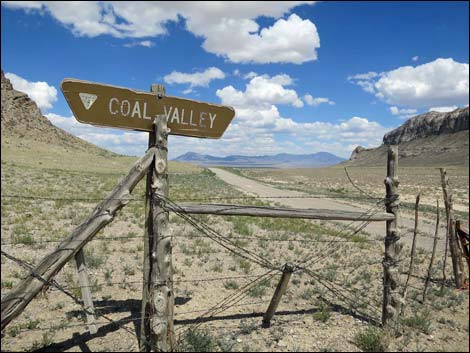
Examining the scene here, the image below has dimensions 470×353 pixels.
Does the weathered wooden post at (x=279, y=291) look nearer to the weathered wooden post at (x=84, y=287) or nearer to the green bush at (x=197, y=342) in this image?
the green bush at (x=197, y=342)

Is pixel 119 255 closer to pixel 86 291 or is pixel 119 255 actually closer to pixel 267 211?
pixel 86 291

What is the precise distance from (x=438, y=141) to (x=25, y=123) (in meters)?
165

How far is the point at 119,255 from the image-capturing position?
8.63 meters

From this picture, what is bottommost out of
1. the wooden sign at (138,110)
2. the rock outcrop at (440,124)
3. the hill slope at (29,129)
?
the wooden sign at (138,110)

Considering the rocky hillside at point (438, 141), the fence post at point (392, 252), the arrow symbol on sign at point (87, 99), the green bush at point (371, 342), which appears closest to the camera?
Result: the arrow symbol on sign at point (87, 99)

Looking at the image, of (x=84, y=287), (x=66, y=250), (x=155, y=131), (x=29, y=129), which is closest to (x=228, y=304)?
(x=84, y=287)

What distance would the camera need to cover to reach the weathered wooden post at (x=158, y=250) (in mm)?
3836

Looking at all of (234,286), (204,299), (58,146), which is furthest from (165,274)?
(58,146)

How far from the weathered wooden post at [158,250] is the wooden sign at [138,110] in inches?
5.0

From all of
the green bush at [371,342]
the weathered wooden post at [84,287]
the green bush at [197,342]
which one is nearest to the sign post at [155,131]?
the green bush at [197,342]

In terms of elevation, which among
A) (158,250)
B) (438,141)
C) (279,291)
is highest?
(438,141)

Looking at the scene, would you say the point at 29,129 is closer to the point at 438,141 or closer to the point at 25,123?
the point at 25,123

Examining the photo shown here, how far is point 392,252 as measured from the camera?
5.37 m

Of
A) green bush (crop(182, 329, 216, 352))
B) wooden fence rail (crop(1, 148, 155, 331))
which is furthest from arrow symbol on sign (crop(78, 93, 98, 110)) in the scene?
green bush (crop(182, 329, 216, 352))
